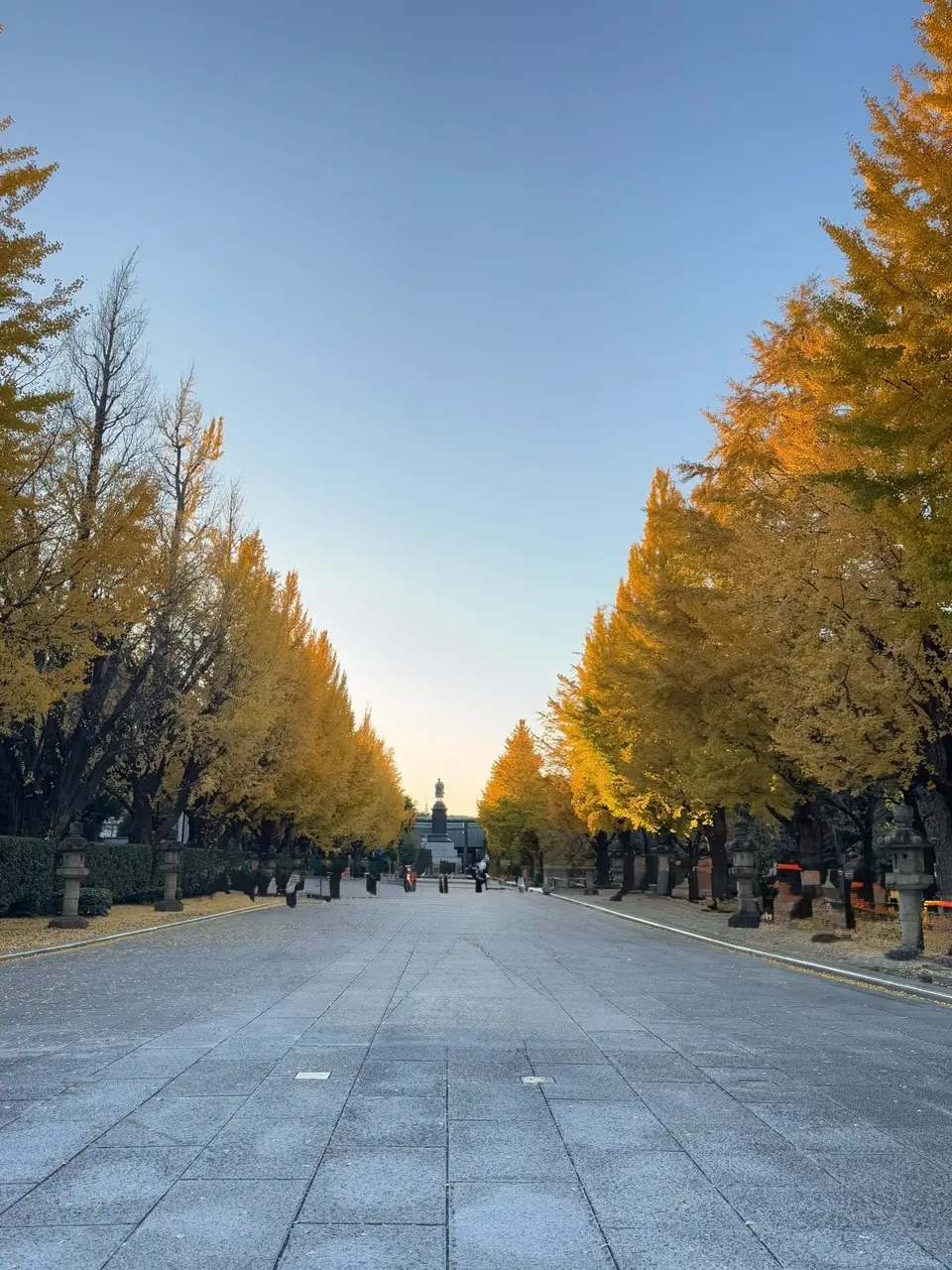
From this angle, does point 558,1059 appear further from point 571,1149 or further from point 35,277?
point 35,277

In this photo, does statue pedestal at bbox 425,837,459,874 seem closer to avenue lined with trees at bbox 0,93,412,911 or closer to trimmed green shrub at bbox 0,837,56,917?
Result: avenue lined with trees at bbox 0,93,412,911

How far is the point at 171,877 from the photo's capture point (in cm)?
2406

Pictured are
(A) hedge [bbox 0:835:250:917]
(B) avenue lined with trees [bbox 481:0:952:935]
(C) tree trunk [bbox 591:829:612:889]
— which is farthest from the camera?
(C) tree trunk [bbox 591:829:612:889]

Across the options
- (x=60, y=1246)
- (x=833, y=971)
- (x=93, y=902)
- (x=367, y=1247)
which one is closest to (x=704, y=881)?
(x=93, y=902)

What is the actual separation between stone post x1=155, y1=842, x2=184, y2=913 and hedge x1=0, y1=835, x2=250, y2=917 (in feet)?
2.60

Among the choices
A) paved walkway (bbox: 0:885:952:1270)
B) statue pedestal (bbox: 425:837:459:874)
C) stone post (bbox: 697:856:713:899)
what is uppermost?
paved walkway (bbox: 0:885:952:1270)

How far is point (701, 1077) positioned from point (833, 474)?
6.13m

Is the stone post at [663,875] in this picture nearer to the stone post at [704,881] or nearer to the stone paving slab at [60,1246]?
the stone post at [704,881]

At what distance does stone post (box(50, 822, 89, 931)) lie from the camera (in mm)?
16875

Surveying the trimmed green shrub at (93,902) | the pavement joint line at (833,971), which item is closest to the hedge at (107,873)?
the trimmed green shrub at (93,902)

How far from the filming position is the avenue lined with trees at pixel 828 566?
9.63m

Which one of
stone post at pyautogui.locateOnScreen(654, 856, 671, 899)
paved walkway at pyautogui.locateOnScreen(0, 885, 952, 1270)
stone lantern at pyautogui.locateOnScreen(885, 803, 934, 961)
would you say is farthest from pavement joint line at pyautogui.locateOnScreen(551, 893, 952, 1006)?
stone post at pyautogui.locateOnScreen(654, 856, 671, 899)

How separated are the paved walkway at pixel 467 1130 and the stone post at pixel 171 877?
1431 centimetres

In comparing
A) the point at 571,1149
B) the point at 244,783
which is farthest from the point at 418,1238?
the point at 244,783
